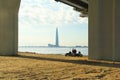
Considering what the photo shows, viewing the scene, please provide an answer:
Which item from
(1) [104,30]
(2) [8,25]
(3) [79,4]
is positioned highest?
(3) [79,4]

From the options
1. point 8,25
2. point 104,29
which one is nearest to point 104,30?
point 104,29

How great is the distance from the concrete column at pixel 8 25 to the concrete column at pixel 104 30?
27.1ft

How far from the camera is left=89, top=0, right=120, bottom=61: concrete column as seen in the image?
24098mm

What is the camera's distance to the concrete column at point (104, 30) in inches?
949

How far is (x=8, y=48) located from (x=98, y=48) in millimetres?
9549

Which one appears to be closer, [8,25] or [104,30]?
[104,30]

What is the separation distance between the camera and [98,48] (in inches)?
1010

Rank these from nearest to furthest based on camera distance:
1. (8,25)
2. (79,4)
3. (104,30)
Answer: (104,30), (8,25), (79,4)

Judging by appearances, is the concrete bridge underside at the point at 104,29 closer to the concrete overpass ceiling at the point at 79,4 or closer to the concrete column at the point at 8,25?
the concrete column at the point at 8,25

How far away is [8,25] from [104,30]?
10.0 metres

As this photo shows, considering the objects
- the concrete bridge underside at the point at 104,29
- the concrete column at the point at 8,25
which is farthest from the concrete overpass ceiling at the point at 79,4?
the concrete bridge underside at the point at 104,29

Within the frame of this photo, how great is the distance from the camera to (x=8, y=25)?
31.0 metres

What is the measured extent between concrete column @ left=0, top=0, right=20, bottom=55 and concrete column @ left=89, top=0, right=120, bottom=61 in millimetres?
8265

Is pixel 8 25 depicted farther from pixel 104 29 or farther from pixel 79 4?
pixel 79 4
